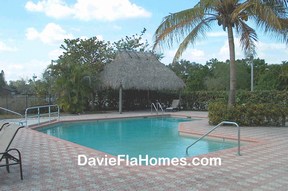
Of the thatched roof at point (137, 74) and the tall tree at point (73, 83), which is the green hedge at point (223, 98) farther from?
the tall tree at point (73, 83)

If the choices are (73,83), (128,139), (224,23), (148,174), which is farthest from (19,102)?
(148,174)

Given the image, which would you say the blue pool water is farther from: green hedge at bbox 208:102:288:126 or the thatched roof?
the thatched roof

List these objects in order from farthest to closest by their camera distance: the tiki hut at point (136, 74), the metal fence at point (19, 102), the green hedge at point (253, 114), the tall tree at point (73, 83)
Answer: the tiki hut at point (136, 74) < the tall tree at point (73, 83) < the metal fence at point (19, 102) < the green hedge at point (253, 114)

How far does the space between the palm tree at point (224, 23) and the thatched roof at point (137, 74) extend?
26.6ft

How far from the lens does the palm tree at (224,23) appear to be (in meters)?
10.9

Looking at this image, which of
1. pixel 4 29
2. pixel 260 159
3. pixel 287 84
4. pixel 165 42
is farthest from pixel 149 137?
pixel 287 84

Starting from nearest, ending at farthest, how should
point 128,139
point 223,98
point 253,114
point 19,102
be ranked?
point 128,139, point 253,114, point 19,102, point 223,98

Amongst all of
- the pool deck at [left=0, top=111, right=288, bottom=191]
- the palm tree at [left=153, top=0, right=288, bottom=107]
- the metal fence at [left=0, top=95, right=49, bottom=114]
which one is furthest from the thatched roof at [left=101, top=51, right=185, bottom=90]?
the pool deck at [left=0, top=111, right=288, bottom=191]

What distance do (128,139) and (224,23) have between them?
5.78 metres

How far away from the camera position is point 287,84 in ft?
101

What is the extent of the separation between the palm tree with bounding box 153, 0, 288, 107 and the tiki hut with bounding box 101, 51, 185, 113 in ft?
26.5

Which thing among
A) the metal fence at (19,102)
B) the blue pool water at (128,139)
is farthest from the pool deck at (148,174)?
the metal fence at (19,102)

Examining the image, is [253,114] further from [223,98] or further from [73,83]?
[73,83]

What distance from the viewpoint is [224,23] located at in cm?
1162
